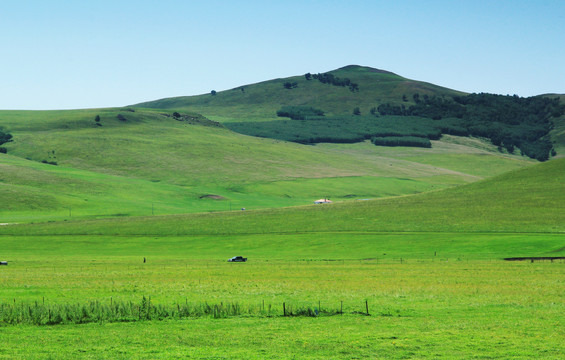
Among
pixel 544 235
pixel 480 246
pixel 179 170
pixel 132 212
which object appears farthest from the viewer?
pixel 179 170

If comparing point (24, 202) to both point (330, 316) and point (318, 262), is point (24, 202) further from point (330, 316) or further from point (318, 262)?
point (330, 316)

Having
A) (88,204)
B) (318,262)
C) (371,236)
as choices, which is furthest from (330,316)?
(88,204)

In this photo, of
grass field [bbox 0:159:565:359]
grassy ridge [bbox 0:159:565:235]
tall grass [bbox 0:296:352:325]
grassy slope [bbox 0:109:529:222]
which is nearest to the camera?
grass field [bbox 0:159:565:359]

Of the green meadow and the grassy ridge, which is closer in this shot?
the green meadow

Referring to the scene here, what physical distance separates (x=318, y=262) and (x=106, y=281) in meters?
23.1

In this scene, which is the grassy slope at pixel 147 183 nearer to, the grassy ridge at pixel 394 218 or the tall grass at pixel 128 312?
the grassy ridge at pixel 394 218

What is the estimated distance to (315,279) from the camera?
4716 cm

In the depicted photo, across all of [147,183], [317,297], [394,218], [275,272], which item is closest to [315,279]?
[275,272]

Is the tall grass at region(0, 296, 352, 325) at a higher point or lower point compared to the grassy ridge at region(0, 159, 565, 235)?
higher

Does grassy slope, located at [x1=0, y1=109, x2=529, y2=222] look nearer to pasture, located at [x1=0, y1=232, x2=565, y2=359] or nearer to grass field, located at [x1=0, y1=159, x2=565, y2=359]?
grass field, located at [x1=0, y1=159, x2=565, y2=359]

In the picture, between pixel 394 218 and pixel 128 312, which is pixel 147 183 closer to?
pixel 394 218

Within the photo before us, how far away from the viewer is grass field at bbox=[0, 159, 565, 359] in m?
24.7

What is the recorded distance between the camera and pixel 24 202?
126 meters

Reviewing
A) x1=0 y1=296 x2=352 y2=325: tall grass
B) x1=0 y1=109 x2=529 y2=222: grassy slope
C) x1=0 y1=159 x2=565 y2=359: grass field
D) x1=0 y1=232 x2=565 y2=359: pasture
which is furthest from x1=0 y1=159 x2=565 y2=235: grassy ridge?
x1=0 y1=296 x2=352 y2=325: tall grass
